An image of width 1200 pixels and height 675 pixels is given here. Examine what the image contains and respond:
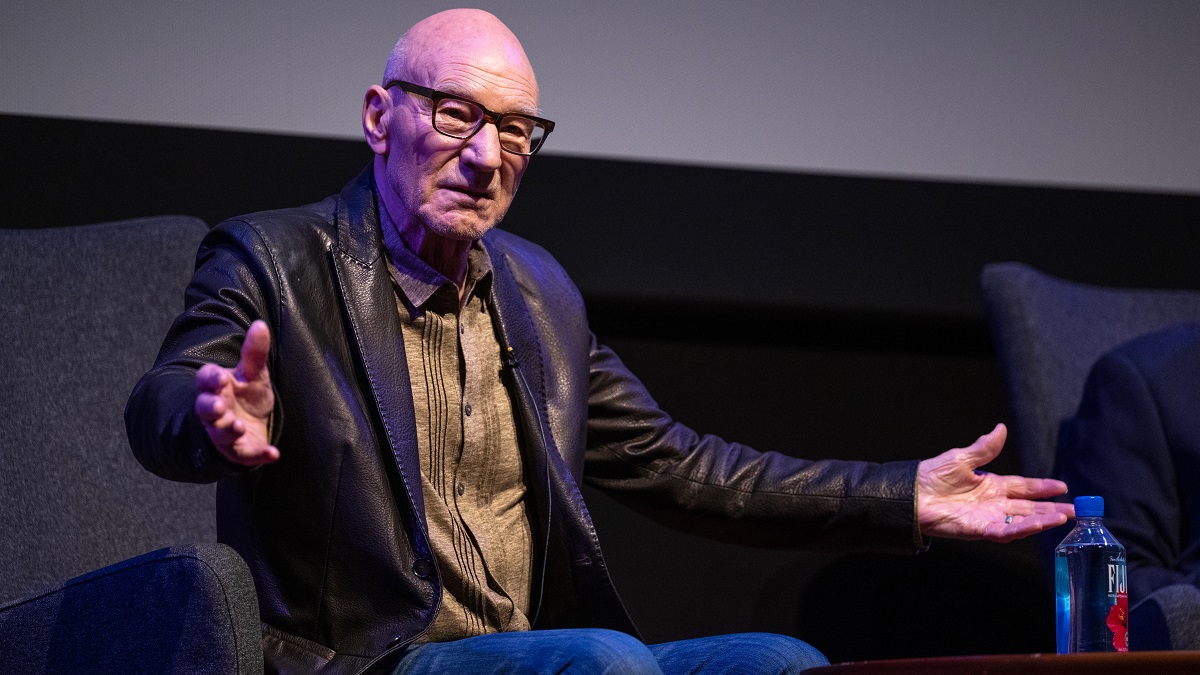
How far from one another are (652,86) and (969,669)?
Result: 1550 mm

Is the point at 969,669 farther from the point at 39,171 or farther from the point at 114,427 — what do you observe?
the point at 39,171

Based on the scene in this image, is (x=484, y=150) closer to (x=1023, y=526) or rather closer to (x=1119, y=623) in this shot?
(x=1023, y=526)

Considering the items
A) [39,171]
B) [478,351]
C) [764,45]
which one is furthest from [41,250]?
[764,45]

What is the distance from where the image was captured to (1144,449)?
89.3 inches

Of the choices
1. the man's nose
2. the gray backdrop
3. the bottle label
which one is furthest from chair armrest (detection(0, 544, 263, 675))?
the gray backdrop

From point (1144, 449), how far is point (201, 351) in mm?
1580

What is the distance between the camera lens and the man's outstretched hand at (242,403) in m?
1.19

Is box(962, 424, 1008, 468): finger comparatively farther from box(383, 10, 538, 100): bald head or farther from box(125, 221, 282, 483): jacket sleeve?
box(125, 221, 282, 483): jacket sleeve

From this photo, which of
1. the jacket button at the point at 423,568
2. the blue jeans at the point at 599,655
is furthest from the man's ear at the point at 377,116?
the blue jeans at the point at 599,655

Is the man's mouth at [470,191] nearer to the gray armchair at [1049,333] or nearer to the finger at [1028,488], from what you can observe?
the finger at [1028,488]

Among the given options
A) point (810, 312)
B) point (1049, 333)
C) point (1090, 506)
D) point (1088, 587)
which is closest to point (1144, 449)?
point (1049, 333)

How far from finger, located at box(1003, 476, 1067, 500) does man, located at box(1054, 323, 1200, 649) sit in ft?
1.75

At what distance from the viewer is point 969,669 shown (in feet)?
3.81

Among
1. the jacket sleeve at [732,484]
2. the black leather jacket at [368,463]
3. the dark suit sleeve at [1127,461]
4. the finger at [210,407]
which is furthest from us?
the dark suit sleeve at [1127,461]
